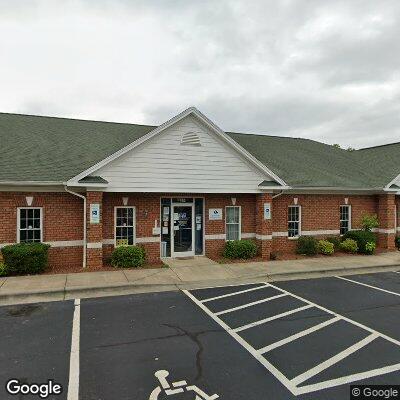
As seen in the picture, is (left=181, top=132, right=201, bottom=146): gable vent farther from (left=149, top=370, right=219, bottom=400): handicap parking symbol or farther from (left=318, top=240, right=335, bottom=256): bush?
(left=149, top=370, right=219, bottom=400): handicap parking symbol

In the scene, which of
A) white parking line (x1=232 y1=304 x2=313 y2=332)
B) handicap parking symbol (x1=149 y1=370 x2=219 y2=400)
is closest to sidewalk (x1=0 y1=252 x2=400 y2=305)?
white parking line (x1=232 y1=304 x2=313 y2=332)

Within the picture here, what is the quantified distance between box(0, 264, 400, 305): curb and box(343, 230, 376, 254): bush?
3662 millimetres

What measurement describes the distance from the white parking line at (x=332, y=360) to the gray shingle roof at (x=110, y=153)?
9.87 m

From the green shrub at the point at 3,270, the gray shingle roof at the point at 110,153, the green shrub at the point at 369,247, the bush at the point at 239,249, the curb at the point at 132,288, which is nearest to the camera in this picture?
the curb at the point at 132,288

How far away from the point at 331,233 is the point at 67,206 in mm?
12496

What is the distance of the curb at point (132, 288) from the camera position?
9.39m

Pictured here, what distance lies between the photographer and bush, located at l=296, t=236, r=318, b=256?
15969 mm

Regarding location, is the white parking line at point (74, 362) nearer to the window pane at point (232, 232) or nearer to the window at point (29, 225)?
the window at point (29, 225)

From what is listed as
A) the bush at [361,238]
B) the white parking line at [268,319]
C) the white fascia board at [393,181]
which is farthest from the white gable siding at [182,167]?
the white fascia board at [393,181]

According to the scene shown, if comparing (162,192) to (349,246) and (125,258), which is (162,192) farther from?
(349,246)

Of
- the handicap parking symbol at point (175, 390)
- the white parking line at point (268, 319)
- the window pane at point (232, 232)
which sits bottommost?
the handicap parking symbol at point (175, 390)

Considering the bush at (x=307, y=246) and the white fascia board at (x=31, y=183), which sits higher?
the white fascia board at (x=31, y=183)

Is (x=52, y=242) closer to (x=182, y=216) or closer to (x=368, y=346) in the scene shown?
(x=182, y=216)

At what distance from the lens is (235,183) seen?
14.6 m
